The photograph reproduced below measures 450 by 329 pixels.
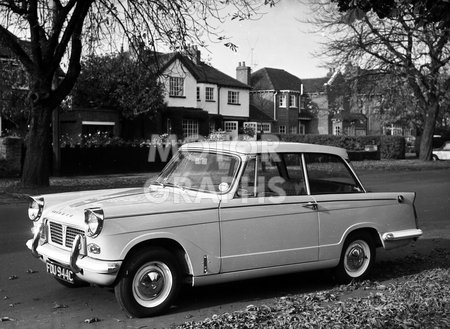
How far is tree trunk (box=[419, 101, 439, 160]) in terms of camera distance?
106ft

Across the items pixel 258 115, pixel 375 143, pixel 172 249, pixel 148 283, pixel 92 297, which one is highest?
pixel 258 115

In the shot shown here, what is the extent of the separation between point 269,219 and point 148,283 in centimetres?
144

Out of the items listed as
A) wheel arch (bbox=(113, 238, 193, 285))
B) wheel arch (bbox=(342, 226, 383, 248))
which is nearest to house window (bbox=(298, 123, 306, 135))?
wheel arch (bbox=(342, 226, 383, 248))

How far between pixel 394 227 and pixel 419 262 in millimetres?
1281

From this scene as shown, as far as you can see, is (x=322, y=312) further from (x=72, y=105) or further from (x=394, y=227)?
(x=72, y=105)

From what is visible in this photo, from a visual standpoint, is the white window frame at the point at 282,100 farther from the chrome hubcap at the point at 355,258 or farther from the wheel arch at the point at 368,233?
the chrome hubcap at the point at 355,258

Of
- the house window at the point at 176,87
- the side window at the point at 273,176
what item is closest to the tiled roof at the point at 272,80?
the house window at the point at 176,87

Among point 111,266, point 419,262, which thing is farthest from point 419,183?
point 111,266

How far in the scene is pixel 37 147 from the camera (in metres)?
15.6

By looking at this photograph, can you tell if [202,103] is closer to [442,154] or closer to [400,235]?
[442,154]

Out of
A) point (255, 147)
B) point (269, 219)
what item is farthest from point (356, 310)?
point (255, 147)

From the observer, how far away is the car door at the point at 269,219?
5.36 meters

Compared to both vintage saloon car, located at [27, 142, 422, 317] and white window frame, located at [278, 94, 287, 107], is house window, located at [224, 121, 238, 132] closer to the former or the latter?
white window frame, located at [278, 94, 287, 107]

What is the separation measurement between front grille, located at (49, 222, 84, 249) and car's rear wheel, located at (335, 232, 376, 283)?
3056 mm
